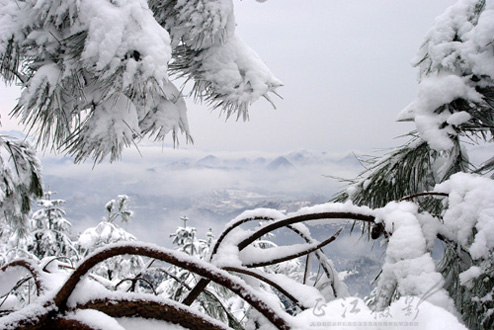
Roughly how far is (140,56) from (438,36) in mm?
1102

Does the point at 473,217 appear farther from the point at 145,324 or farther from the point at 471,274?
the point at 145,324

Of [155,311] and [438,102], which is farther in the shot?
[438,102]

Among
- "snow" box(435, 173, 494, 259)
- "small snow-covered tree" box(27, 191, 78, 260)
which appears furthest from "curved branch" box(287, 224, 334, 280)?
"small snow-covered tree" box(27, 191, 78, 260)

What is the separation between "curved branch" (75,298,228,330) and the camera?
23 centimetres

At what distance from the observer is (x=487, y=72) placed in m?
1.22

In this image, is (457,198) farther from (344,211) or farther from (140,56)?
(140,56)

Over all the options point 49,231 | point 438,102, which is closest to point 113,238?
point 49,231

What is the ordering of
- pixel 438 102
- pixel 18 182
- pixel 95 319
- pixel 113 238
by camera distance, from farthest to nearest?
pixel 113 238 → pixel 18 182 → pixel 438 102 → pixel 95 319

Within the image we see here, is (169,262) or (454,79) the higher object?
(454,79)

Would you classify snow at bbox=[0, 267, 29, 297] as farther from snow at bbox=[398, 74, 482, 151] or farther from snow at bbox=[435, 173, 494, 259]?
snow at bbox=[398, 74, 482, 151]

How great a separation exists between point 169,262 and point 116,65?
48.7 inches

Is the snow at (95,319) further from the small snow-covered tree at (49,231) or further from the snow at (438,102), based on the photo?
the small snow-covered tree at (49,231)


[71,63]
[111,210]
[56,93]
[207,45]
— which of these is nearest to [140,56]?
[71,63]

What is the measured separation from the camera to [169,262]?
0.23 metres
